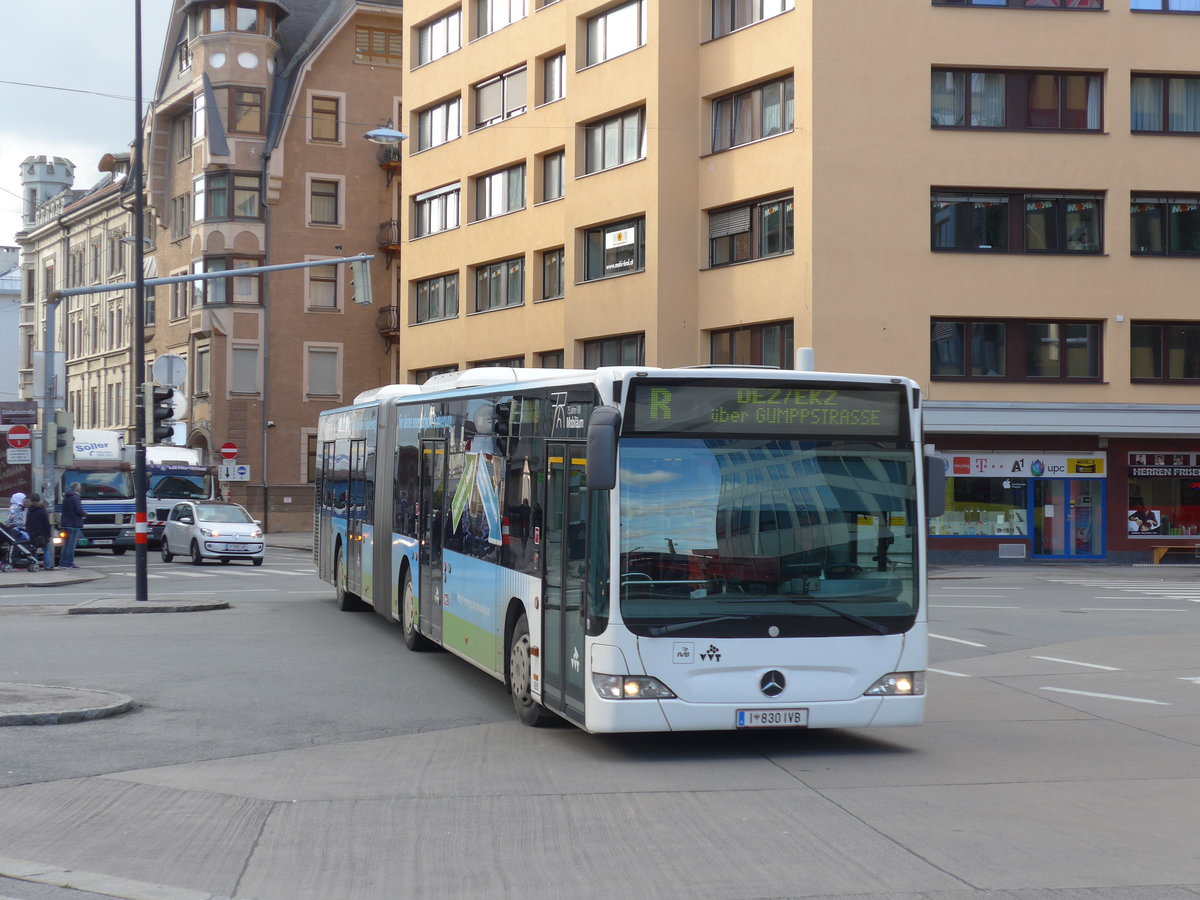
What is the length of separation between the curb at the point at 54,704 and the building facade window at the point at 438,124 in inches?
1609

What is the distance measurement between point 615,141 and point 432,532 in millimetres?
28832

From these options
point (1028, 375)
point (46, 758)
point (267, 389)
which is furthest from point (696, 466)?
point (267, 389)

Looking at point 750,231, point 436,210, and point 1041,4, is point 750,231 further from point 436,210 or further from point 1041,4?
point 436,210

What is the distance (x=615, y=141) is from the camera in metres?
43.2

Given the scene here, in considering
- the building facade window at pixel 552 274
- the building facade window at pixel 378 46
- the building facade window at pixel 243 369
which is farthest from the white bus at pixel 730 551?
the building facade window at pixel 378 46

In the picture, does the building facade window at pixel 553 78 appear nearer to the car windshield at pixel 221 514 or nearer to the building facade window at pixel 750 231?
the building facade window at pixel 750 231

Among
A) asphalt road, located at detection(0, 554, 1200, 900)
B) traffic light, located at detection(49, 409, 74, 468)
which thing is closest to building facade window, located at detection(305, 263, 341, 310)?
traffic light, located at detection(49, 409, 74, 468)

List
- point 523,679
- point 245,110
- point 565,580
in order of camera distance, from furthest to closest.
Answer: point 245,110 → point 523,679 → point 565,580

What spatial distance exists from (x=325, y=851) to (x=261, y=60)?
57272 mm

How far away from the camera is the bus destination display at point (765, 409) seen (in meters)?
10.5

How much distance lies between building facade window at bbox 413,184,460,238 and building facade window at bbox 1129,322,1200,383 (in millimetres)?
22983

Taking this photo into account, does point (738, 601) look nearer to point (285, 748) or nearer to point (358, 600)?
point (285, 748)

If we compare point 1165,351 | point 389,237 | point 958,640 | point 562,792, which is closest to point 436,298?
point 389,237

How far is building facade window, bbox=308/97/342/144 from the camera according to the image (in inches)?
2445
